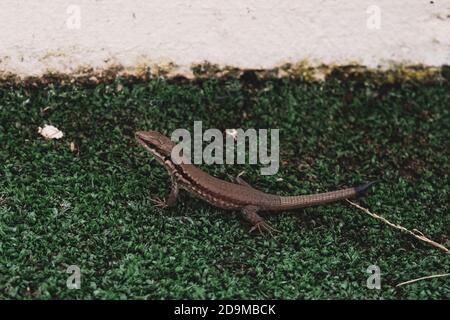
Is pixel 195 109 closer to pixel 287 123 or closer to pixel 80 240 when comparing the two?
pixel 287 123

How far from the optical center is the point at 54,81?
5109 millimetres

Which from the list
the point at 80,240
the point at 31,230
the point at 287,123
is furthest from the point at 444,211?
the point at 31,230

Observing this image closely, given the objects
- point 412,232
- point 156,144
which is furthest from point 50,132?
point 412,232

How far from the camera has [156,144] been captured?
462 cm

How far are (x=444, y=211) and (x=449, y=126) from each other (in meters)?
0.77


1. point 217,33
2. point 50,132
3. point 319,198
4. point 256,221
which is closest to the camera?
point 256,221

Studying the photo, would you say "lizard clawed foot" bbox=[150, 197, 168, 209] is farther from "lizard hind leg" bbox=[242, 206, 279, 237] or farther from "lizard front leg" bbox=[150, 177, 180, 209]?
"lizard hind leg" bbox=[242, 206, 279, 237]

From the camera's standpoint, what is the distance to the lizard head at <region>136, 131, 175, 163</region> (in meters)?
4.62

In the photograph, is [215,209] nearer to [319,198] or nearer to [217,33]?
[319,198]

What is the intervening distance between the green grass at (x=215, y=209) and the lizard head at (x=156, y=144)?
242 millimetres

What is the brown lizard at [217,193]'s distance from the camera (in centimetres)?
458

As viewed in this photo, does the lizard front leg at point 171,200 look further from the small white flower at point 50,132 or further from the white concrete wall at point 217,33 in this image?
the white concrete wall at point 217,33

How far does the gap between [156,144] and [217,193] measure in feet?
1.65
